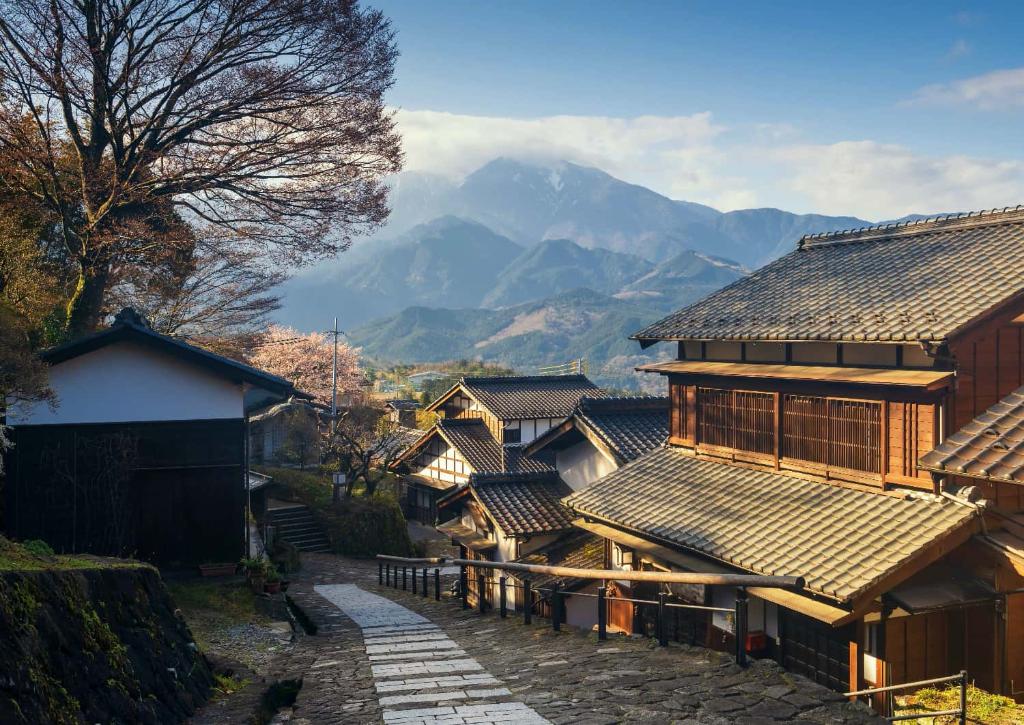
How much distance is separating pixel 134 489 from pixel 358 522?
16.7 meters

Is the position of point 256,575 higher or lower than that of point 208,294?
lower

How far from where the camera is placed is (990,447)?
9.23 metres

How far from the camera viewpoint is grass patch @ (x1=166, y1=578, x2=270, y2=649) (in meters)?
12.3

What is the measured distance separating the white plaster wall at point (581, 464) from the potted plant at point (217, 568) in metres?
8.18

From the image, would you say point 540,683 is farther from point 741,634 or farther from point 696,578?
point 741,634

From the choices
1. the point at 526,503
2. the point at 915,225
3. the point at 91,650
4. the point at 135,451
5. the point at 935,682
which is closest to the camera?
the point at 91,650

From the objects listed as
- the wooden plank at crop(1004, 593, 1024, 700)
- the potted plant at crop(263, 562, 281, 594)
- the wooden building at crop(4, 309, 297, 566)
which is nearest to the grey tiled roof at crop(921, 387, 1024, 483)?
the wooden plank at crop(1004, 593, 1024, 700)

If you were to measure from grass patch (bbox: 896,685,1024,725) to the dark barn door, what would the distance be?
82 centimetres

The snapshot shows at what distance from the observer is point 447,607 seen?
17203mm

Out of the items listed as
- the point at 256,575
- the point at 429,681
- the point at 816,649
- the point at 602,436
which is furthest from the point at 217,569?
the point at 816,649

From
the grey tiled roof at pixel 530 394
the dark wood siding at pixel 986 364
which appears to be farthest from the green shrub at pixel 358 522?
the dark wood siding at pixel 986 364

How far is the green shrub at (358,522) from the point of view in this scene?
101 feet

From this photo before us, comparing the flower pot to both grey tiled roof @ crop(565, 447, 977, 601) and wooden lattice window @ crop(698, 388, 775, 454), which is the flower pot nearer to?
grey tiled roof @ crop(565, 447, 977, 601)

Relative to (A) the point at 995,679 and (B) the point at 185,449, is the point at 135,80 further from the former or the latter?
(A) the point at 995,679
